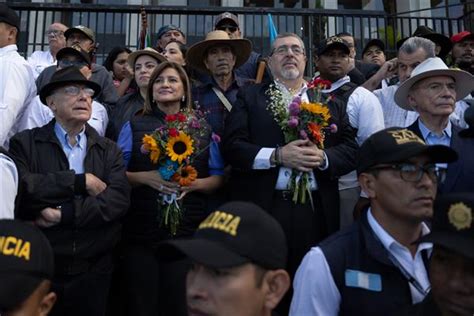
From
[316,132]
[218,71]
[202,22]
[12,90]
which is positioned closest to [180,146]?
[316,132]

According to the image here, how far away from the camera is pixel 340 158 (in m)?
4.22

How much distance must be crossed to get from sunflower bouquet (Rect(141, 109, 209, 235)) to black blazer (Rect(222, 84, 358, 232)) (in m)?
0.37

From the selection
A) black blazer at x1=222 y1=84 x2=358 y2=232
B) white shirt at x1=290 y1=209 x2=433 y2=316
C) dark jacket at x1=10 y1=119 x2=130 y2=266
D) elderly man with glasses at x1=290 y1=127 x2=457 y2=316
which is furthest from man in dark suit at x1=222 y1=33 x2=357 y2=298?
white shirt at x1=290 y1=209 x2=433 y2=316

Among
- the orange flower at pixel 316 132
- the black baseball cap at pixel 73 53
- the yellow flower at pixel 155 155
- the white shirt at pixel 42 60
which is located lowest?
the yellow flower at pixel 155 155

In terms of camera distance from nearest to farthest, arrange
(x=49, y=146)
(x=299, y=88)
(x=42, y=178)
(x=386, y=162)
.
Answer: (x=386, y=162)
(x=42, y=178)
(x=49, y=146)
(x=299, y=88)

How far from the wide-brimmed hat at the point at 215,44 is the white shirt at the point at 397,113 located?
5.12 ft

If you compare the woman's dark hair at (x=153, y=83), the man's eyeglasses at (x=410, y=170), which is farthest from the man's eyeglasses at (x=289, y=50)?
the man's eyeglasses at (x=410, y=170)

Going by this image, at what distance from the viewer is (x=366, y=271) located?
8.79 feet

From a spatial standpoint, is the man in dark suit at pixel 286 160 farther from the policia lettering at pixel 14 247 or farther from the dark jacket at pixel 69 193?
the policia lettering at pixel 14 247

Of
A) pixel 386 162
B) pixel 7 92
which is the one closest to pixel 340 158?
pixel 386 162

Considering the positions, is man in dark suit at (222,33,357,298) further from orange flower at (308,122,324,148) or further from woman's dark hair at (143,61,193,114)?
woman's dark hair at (143,61,193,114)

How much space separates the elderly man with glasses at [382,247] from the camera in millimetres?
2639

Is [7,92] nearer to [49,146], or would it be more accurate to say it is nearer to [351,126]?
[49,146]

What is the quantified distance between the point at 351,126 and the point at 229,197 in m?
1.31
